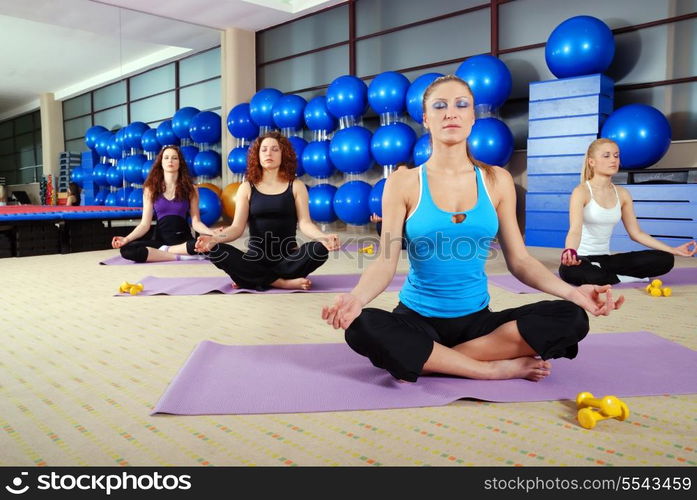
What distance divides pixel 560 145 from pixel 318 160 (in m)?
2.71

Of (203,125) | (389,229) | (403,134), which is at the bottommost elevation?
(389,229)

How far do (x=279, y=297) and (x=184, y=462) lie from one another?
6.23ft

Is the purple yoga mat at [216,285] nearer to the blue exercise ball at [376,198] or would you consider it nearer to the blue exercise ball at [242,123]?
the blue exercise ball at [376,198]

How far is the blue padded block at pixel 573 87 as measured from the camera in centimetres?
486

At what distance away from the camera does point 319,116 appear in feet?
21.9

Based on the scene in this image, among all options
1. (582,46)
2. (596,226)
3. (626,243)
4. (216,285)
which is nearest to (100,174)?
(216,285)

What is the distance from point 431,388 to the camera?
1.58 meters

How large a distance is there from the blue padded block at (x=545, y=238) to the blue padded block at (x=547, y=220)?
0.04 metres

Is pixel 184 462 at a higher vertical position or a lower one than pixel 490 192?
lower

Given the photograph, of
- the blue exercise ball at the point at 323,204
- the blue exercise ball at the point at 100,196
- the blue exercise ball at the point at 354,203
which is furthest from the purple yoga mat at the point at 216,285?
the blue exercise ball at the point at 100,196
